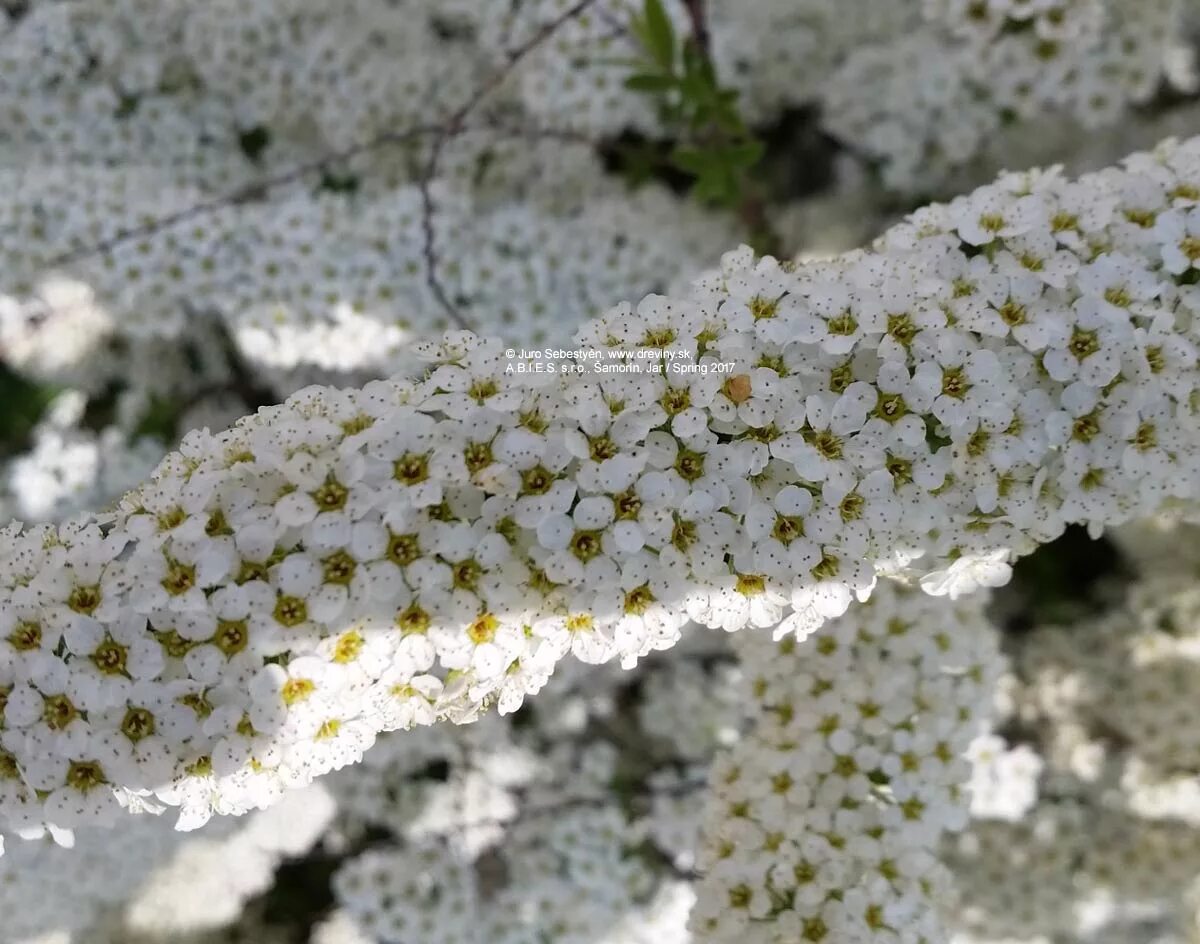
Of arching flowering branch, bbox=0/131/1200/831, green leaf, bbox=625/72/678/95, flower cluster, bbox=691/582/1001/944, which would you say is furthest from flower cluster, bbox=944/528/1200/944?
green leaf, bbox=625/72/678/95

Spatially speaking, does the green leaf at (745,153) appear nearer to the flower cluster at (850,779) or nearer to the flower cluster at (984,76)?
the flower cluster at (984,76)

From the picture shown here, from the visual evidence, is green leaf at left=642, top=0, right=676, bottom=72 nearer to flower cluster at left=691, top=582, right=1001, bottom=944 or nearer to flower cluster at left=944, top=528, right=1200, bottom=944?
flower cluster at left=691, top=582, right=1001, bottom=944

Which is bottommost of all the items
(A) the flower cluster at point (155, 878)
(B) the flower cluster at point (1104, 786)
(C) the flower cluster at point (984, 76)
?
(B) the flower cluster at point (1104, 786)

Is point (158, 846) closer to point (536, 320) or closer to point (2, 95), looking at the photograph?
point (536, 320)

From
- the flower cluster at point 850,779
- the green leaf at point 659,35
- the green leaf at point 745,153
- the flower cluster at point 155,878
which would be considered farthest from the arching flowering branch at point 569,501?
the flower cluster at point 155,878

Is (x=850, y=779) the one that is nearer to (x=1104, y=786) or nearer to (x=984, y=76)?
(x=1104, y=786)

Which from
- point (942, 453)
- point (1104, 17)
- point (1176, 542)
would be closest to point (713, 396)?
point (942, 453)
